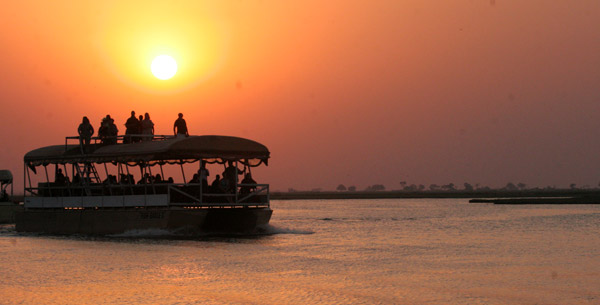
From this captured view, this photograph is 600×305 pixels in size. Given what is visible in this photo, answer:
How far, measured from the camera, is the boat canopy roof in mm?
33312

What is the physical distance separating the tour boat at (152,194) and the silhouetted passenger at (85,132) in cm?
13

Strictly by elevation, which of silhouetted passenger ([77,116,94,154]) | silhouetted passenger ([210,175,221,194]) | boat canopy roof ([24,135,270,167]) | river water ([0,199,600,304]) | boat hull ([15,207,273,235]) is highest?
silhouetted passenger ([77,116,94,154])

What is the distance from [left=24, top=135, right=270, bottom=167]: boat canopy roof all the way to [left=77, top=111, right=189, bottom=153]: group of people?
0.50 meters

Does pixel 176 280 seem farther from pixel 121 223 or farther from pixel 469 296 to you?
pixel 121 223

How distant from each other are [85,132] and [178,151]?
6.53 metres

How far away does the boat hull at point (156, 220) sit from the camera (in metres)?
33.1

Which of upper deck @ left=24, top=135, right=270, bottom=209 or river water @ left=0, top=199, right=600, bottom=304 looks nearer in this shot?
river water @ left=0, top=199, right=600, bottom=304

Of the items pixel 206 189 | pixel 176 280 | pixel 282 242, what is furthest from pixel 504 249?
pixel 176 280

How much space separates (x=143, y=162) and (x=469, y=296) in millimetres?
22497

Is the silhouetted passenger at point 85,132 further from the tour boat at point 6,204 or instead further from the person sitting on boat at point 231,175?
the tour boat at point 6,204

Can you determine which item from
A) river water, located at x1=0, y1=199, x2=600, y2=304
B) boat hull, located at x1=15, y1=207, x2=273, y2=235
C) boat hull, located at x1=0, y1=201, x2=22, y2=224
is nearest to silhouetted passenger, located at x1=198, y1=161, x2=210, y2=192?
boat hull, located at x1=15, y1=207, x2=273, y2=235

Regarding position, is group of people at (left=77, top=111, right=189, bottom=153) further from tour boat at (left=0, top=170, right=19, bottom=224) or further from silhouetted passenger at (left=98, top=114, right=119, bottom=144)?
tour boat at (left=0, top=170, right=19, bottom=224)

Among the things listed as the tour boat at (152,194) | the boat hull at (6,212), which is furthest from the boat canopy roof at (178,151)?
the boat hull at (6,212)

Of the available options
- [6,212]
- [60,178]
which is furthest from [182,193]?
[6,212]
